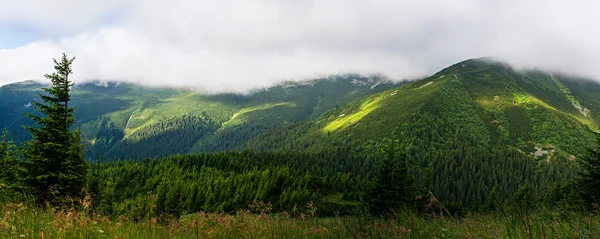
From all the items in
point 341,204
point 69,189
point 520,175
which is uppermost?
point 69,189

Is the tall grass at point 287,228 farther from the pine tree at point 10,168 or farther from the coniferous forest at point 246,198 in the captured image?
the pine tree at point 10,168

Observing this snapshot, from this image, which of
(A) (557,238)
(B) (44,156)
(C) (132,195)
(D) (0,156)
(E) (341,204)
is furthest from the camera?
(C) (132,195)

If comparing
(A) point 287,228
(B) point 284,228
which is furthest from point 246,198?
(A) point 287,228

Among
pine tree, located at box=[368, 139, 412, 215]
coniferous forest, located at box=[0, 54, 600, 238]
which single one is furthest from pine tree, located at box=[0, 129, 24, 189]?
pine tree, located at box=[368, 139, 412, 215]

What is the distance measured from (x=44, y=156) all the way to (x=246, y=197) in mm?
85930

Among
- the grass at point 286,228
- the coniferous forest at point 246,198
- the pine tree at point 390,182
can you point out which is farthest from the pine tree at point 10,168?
the pine tree at point 390,182

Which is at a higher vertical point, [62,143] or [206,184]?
[62,143]

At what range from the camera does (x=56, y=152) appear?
26.2 meters

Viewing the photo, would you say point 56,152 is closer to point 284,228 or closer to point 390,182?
point 284,228

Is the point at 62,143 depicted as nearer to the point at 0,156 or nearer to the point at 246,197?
the point at 0,156

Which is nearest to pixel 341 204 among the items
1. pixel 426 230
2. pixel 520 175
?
pixel 426 230

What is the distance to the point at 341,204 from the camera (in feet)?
341

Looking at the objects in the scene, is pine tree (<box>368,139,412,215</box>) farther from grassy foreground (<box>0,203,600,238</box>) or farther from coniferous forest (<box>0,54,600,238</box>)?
grassy foreground (<box>0,203,600,238</box>)

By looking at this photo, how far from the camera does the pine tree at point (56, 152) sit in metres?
25.3
